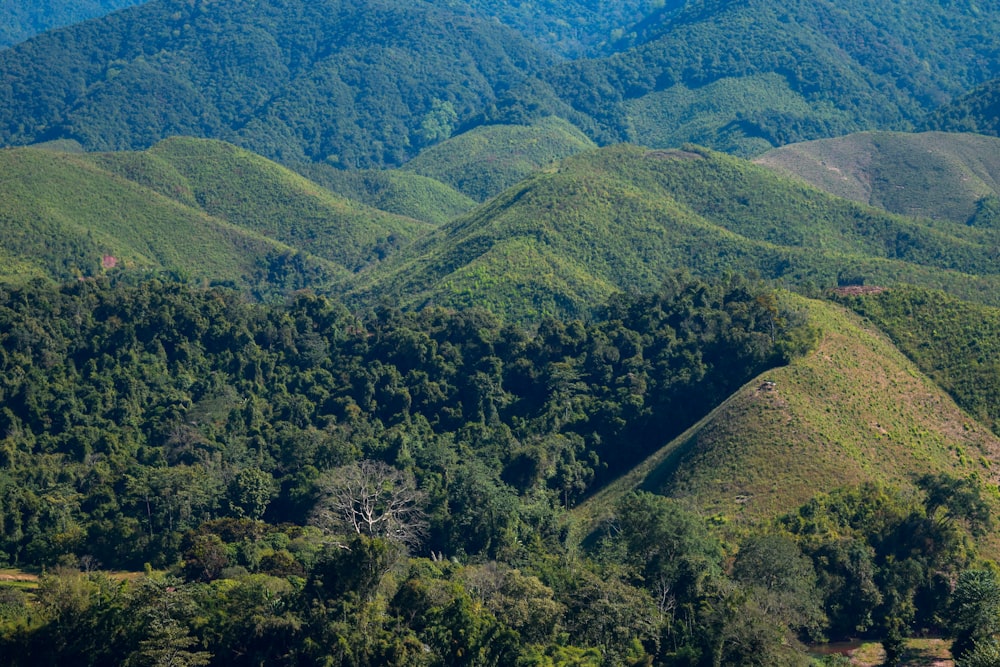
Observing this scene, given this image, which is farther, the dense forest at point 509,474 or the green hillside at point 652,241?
the green hillside at point 652,241

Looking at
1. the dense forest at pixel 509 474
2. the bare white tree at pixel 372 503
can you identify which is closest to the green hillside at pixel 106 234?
the dense forest at pixel 509 474

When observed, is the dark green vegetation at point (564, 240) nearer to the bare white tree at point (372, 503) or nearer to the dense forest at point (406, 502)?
the dense forest at point (406, 502)

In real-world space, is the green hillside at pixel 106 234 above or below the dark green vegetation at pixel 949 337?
below

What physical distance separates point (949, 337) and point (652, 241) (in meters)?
63.5

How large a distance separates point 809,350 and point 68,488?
5484 cm

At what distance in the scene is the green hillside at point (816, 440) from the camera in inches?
3071

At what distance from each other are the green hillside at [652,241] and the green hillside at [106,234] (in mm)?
22873

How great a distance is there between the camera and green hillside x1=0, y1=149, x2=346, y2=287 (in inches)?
6353

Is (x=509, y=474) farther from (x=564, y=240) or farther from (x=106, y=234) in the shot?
(x=106, y=234)

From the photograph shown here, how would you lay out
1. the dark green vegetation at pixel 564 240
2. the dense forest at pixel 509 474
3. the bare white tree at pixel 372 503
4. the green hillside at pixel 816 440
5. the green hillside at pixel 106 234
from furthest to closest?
the green hillside at pixel 106 234 → the dark green vegetation at pixel 564 240 → the green hillside at pixel 816 440 → the bare white tree at pixel 372 503 → the dense forest at pixel 509 474

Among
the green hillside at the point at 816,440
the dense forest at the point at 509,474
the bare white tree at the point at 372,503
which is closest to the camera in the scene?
the dense forest at the point at 509,474

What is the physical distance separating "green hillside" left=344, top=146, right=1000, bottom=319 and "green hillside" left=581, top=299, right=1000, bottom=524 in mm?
45444

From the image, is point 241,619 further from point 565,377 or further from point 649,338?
point 649,338

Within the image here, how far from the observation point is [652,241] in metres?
159
